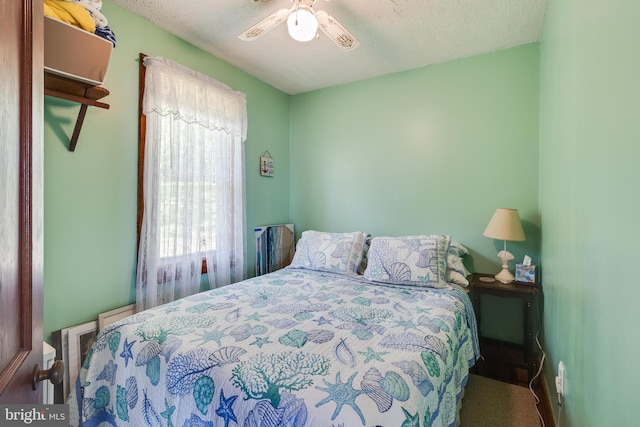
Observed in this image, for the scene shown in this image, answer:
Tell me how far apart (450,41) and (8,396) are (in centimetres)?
294

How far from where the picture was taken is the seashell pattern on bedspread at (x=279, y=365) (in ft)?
3.18

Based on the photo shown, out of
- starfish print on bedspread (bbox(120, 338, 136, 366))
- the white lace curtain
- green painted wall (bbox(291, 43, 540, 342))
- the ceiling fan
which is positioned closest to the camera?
starfish print on bedspread (bbox(120, 338, 136, 366))

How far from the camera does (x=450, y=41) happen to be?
2.30 metres

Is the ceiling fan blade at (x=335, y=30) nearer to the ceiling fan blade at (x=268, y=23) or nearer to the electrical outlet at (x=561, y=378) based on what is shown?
the ceiling fan blade at (x=268, y=23)

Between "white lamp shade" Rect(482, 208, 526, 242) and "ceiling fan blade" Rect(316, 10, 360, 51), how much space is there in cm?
162

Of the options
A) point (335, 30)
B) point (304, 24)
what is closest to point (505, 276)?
point (335, 30)

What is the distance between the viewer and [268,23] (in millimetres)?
1696

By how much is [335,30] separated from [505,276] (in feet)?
6.97

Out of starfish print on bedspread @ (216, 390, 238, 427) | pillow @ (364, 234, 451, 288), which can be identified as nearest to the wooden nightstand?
pillow @ (364, 234, 451, 288)

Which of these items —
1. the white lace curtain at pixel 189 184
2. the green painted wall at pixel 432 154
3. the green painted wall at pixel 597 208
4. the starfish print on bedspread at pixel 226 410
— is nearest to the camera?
the green painted wall at pixel 597 208

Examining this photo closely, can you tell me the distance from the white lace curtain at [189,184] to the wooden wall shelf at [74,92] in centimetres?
39

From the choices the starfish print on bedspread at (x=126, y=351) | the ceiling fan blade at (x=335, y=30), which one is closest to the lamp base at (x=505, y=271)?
the ceiling fan blade at (x=335, y=30)

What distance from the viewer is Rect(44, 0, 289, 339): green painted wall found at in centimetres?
162

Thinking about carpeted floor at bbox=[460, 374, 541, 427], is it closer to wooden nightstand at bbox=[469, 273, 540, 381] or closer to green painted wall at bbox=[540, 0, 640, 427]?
wooden nightstand at bbox=[469, 273, 540, 381]
